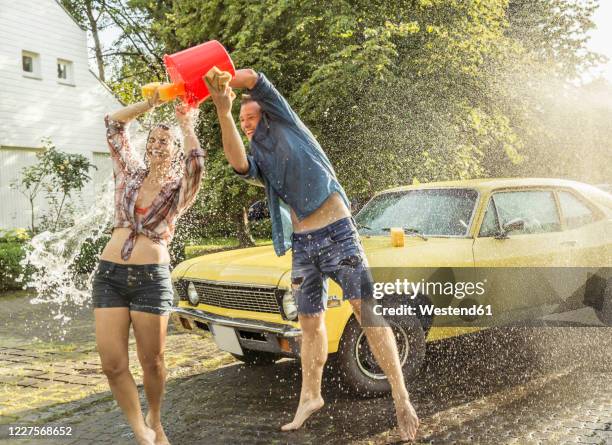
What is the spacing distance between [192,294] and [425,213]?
7.12 feet

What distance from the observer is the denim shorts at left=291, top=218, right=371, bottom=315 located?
162 inches

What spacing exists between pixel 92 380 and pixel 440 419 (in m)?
3.14

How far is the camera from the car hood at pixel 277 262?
514 centimetres

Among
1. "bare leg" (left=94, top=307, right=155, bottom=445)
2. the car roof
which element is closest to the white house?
the car roof

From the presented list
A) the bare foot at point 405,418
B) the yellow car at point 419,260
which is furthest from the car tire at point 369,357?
the bare foot at point 405,418

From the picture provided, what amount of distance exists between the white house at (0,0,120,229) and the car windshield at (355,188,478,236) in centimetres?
1352

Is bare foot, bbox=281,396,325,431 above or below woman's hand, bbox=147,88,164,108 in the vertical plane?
below

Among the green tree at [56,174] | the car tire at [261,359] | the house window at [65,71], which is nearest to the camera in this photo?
the car tire at [261,359]

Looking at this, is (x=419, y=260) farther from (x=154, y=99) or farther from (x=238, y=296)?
(x=154, y=99)

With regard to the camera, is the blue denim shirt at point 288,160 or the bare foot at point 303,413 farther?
the bare foot at point 303,413

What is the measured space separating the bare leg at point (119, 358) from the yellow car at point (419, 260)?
4.31 ft

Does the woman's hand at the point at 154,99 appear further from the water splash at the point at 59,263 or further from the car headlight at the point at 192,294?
the water splash at the point at 59,263

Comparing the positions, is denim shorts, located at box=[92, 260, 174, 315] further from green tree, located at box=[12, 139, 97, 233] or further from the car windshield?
green tree, located at box=[12, 139, 97, 233]

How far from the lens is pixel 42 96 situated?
62.3ft
